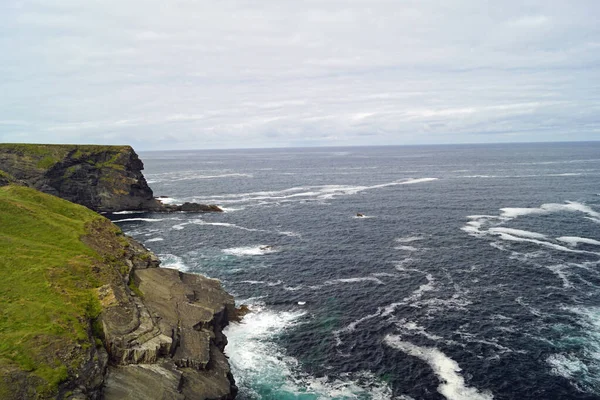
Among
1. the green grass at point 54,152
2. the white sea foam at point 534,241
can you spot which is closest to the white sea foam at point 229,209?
the green grass at point 54,152

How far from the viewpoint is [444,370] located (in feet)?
154

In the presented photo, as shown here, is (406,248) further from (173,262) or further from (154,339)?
(154,339)

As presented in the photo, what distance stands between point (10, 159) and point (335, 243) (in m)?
112

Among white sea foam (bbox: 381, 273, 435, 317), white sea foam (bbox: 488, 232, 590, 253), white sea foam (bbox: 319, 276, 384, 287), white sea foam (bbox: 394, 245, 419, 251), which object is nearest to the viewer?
white sea foam (bbox: 381, 273, 435, 317)

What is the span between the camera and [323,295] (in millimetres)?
67500

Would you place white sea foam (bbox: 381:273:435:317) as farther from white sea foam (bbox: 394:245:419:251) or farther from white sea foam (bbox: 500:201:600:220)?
white sea foam (bbox: 500:201:600:220)

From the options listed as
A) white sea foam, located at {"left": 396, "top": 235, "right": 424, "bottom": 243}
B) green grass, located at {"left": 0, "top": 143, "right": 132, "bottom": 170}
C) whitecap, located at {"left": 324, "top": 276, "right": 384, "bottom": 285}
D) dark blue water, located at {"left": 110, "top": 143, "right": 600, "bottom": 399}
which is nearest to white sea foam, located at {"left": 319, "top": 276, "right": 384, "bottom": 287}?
whitecap, located at {"left": 324, "top": 276, "right": 384, "bottom": 285}

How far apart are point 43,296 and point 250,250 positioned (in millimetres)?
51318

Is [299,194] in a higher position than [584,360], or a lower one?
higher

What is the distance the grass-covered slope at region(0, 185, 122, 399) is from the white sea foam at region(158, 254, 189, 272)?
1479 centimetres

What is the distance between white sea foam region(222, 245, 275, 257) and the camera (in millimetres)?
89562

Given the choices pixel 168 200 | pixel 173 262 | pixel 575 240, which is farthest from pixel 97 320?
pixel 168 200

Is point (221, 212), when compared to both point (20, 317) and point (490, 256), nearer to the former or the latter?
point (490, 256)

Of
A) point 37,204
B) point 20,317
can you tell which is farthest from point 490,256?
point 37,204
